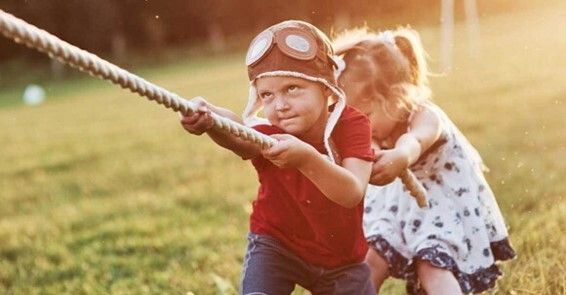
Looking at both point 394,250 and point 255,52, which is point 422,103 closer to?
point 394,250

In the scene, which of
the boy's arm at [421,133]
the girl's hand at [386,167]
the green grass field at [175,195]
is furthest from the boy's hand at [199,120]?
the green grass field at [175,195]

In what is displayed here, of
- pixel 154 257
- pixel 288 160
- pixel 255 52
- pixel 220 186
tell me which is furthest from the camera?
pixel 220 186

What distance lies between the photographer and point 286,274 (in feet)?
10.2

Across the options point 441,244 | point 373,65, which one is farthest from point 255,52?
point 441,244

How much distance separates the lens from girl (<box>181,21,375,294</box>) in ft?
9.55

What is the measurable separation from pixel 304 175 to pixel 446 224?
1195 millimetres

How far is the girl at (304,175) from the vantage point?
291 cm

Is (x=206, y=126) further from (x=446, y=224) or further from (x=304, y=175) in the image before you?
(x=446, y=224)

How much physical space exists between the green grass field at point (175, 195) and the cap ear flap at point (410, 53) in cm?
97

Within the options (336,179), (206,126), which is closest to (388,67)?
(336,179)

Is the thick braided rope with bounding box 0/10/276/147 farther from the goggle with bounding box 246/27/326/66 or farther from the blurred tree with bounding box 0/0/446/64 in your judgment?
the blurred tree with bounding box 0/0/446/64

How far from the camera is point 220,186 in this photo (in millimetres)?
7527

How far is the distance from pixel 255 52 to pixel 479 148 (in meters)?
5.09

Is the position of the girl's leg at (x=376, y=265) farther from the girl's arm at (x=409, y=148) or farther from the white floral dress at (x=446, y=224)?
the girl's arm at (x=409, y=148)
